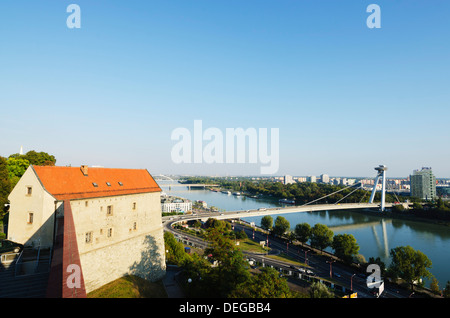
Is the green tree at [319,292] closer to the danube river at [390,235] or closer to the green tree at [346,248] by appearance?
the green tree at [346,248]

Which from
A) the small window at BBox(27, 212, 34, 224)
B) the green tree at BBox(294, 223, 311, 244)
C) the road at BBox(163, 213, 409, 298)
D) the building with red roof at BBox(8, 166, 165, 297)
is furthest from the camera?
the green tree at BBox(294, 223, 311, 244)

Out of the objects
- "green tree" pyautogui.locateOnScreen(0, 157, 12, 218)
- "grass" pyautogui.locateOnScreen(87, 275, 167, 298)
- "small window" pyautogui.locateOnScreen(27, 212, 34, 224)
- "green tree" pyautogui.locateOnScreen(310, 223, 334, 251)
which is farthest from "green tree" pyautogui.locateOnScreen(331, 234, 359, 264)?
"green tree" pyautogui.locateOnScreen(0, 157, 12, 218)

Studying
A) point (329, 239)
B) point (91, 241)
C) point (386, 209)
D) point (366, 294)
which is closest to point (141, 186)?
point (91, 241)

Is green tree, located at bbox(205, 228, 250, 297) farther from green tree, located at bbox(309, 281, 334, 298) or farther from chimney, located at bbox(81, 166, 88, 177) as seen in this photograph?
chimney, located at bbox(81, 166, 88, 177)

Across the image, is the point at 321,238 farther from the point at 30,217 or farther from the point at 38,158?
the point at 38,158

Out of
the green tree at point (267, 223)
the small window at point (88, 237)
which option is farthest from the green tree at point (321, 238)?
the small window at point (88, 237)
